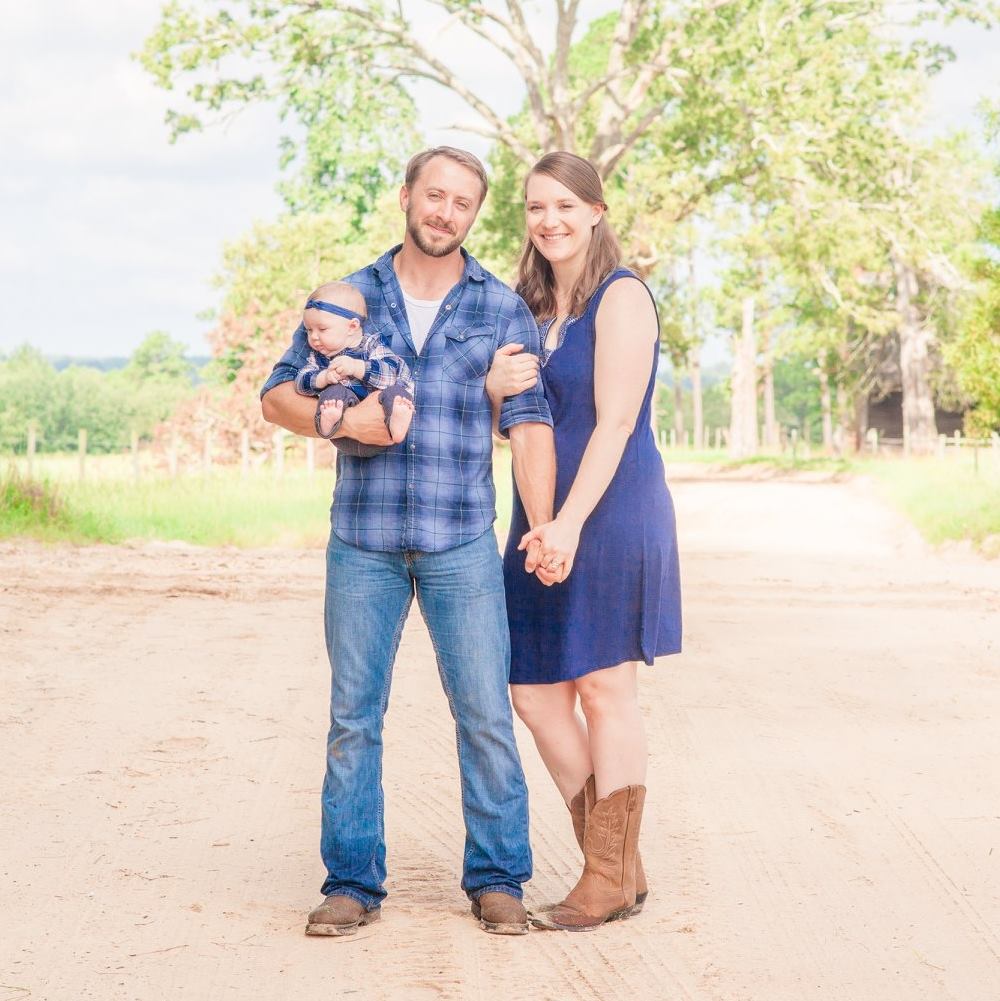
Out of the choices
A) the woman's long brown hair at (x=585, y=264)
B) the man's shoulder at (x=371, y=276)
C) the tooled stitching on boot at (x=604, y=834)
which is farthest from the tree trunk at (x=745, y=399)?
the man's shoulder at (x=371, y=276)

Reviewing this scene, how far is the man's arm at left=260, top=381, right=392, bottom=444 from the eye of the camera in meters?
4.02

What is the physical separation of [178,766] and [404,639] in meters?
3.65

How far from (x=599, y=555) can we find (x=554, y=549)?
0.25 meters

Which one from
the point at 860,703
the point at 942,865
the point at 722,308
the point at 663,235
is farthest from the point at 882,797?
Result: the point at 722,308

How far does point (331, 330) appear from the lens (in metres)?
4.06

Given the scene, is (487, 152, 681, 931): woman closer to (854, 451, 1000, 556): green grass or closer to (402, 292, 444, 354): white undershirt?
(402, 292, 444, 354): white undershirt

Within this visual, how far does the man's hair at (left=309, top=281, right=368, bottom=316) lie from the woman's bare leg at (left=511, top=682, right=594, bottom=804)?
1.19 meters

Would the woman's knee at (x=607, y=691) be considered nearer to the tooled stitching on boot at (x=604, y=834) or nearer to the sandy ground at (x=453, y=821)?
the tooled stitching on boot at (x=604, y=834)

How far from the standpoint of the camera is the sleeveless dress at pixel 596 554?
4.37 m

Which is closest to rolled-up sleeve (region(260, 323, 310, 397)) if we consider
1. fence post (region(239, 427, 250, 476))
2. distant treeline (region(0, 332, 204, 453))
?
fence post (region(239, 427, 250, 476))

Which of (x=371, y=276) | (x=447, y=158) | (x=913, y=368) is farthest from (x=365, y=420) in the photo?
(x=913, y=368)

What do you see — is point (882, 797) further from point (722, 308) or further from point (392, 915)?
point (722, 308)

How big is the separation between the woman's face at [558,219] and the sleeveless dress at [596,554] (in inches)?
5.4

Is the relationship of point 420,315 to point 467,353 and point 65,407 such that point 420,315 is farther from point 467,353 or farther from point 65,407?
point 65,407
